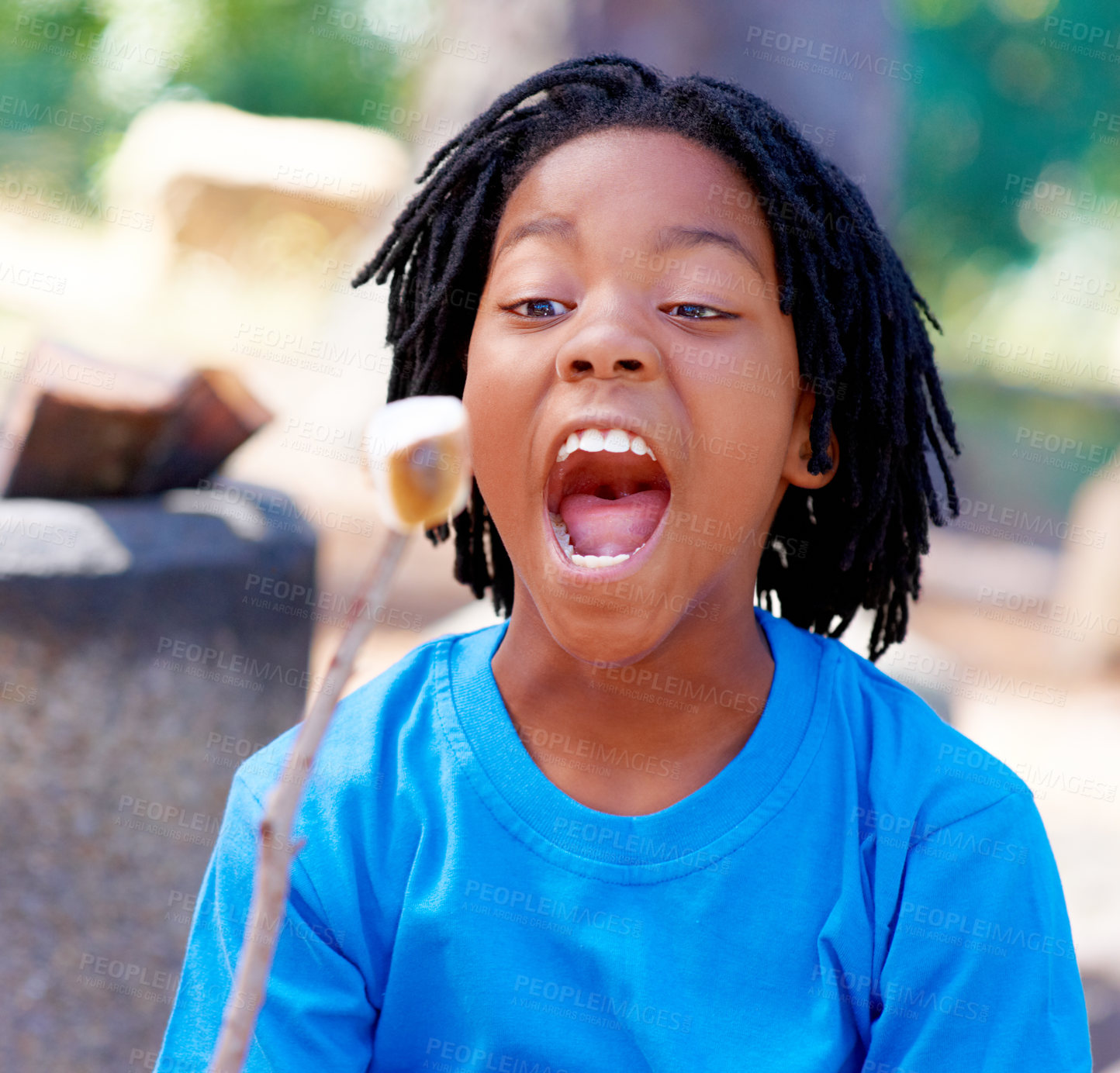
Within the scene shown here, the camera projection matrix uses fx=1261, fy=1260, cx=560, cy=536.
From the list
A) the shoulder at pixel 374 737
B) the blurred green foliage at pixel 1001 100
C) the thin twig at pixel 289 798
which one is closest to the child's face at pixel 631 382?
the shoulder at pixel 374 737

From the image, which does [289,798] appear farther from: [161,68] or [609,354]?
[161,68]

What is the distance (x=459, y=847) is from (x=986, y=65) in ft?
46.2

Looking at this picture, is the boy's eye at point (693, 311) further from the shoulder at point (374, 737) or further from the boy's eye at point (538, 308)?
the shoulder at point (374, 737)

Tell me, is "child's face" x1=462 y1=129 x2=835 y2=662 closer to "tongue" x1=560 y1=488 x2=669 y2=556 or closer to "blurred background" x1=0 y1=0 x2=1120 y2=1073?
"tongue" x1=560 y1=488 x2=669 y2=556

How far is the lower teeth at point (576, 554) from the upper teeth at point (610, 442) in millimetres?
90

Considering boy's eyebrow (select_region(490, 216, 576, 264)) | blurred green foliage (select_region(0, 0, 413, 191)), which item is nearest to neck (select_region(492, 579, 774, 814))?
boy's eyebrow (select_region(490, 216, 576, 264))

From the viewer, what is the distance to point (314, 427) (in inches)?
232

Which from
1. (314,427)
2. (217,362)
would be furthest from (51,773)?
(314,427)

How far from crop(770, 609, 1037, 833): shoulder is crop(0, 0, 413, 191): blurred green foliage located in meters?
14.3

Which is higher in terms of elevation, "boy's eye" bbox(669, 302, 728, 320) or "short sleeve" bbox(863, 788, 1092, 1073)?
"boy's eye" bbox(669, 302, 728, 320)

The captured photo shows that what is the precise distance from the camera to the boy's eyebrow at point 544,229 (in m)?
1.26

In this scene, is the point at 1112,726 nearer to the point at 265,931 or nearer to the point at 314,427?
the point at 314,427

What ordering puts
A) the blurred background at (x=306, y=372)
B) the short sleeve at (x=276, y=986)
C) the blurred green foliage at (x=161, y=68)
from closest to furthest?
the short sleeve at (x=276, y=986)
the blurred background at (x=306, y=372)
the blurred green foliage at (x=161, y=68)

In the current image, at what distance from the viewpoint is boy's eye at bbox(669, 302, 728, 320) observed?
1.24m
